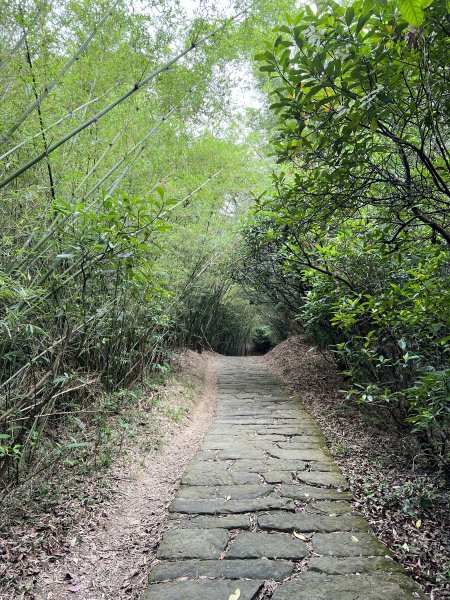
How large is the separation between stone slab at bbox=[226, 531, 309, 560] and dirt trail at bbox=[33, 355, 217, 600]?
0.48 m

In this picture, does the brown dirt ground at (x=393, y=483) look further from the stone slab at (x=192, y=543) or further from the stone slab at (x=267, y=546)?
the stone slab at (x=192, y=543)

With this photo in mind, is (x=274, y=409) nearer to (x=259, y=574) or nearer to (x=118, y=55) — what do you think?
(x=259, y=574)

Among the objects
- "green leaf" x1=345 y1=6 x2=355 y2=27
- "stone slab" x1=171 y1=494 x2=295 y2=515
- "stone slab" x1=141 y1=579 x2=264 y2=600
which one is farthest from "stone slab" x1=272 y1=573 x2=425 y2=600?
"green leaf" x1=345 y1=6 x2=355 y2=27

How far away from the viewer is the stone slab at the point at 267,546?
1.88 metres

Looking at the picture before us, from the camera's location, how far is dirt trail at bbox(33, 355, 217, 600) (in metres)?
1.78

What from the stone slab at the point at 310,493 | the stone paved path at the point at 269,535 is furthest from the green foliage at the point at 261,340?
the stone slab at the point at 310,493

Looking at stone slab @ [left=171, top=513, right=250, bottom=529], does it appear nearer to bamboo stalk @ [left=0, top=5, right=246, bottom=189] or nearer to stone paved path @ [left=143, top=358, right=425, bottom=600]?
stone paved path @ [left=143, top=358, right=425, bottom=600]

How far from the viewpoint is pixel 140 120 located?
317cm

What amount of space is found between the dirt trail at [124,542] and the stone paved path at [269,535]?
0.13 meters

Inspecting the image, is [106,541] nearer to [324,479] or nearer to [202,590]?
[202,590]

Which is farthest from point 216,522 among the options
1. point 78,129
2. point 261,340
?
point 261,340

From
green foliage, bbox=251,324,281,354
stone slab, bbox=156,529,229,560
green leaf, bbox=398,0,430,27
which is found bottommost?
stone slab, bbox=156,529,229,560

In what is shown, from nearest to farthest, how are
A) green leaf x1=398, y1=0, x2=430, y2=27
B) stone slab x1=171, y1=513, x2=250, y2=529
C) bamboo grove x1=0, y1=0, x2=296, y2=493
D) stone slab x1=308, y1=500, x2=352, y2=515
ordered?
green leaf x1=398, y1=0, x2=430, y2=27 → bamboo grove x1=0, y1=0, x2=296, y2=493 → stone slab x1=171, y1=513, x2=250, y2=529 → stone slab x1=308, y1=500, x2=352, y2=515

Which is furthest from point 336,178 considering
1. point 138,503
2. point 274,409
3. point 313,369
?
point 313,369
